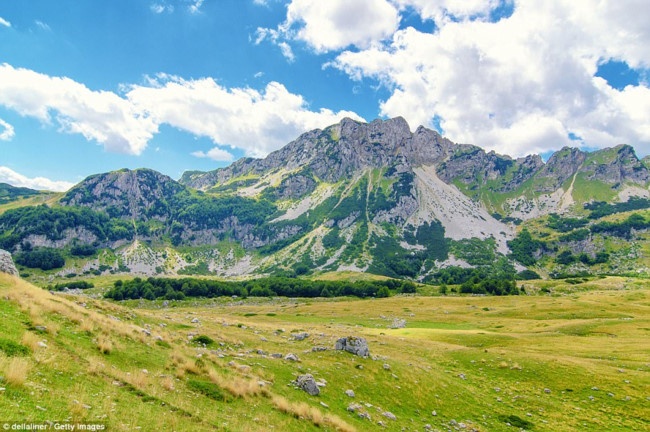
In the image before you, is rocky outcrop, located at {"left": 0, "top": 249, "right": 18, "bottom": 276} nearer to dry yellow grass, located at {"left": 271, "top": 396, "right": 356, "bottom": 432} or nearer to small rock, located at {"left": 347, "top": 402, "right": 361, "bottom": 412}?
dry yellow grass, located at {"left": 271, "top": 396, "right": 356, "bottom": 432}

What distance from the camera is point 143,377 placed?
15008 millimetres

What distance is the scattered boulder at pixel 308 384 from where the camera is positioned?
68.0 ft

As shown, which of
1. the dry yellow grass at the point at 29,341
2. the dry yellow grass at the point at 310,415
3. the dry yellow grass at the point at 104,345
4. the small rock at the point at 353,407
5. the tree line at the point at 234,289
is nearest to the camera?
the dry yellow grass at the point at 29,341

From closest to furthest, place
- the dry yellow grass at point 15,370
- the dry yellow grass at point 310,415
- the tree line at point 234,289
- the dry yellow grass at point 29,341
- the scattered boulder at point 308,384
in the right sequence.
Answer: the dry yellow grass at point 15,370
the dry yellow grass at point 29,341
the dry yellow grass at point 310,415
the scattered boulder at point 308,384
the tree line at point 234,289

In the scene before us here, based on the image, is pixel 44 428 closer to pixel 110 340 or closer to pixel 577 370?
pixel 110 340

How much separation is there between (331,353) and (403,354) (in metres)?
14.5

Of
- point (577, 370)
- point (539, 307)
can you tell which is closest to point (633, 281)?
point (539, 307)

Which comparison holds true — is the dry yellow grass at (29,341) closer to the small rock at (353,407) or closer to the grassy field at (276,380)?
the grassy field at (276,380)

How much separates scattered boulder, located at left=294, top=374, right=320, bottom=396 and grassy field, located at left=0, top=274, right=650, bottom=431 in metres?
0.51

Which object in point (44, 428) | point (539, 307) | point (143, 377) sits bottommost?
point (539, 307)

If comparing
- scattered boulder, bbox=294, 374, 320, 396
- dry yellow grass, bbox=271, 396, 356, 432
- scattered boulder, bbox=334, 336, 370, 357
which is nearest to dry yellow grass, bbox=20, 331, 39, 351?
dry yellow grass, bbox=271, 396, 356, 432

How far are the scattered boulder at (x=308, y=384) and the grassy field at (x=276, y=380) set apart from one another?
0.51 m

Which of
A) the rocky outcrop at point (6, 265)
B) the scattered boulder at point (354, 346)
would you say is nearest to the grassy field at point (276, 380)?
the scattered boulder at point (354, 346)

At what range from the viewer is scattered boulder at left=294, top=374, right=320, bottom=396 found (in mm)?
20734
